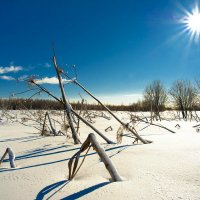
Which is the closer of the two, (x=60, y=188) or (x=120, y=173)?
(x=60, y=188)

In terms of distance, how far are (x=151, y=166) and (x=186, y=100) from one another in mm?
28830

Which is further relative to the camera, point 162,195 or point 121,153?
point 121,153

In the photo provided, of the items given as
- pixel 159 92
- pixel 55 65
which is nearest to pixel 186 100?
pixel 159 92

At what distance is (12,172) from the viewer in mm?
1587

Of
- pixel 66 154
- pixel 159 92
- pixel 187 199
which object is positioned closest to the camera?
pixel 187 199

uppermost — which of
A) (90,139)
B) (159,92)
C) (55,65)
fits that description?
(159,92)

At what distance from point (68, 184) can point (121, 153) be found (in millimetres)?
706

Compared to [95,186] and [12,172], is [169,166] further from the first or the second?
[12,172]

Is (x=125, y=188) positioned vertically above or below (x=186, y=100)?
below

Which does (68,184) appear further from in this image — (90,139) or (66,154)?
(66,154)

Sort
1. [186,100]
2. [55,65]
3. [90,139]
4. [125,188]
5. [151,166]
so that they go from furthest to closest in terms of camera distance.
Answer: [186,100]
[55,65]
[151,166]
[90,139]
[125,188]

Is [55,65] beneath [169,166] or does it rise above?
above

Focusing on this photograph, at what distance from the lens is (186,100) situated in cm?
2827

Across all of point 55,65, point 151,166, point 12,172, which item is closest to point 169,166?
point 151,166
